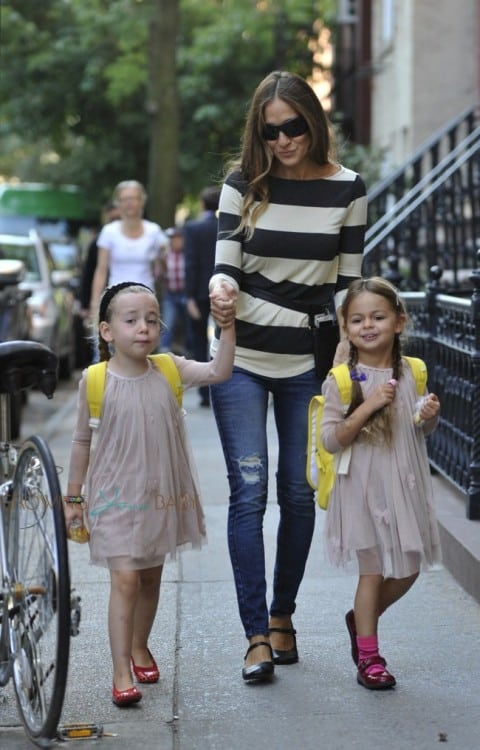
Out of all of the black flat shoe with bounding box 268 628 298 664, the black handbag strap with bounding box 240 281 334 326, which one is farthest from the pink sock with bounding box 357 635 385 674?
the black handbag strap with bounding box 240 281 334 326

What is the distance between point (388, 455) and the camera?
4750 mm

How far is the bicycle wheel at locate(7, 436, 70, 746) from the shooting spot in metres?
3.96

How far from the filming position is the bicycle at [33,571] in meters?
3.97

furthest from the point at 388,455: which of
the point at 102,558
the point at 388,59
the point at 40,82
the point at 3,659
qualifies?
the point at 40,82

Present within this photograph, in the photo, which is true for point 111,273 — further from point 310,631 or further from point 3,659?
point 3,659

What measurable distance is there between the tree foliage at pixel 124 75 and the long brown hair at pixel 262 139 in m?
19.7

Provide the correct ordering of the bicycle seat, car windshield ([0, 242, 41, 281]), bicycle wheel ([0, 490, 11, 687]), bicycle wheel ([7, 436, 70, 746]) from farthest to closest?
car windshield ([0, 242, 41, 281])
the bicycle seat
bicycle wheel ([0, 490, 11, 687])
bicycle wheel ([7, 436, 70, 746])

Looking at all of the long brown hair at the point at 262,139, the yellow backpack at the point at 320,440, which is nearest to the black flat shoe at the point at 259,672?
the yellow backpack at the point at 320,440

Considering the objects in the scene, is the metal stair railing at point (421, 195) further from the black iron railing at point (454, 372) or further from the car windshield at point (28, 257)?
the car windshield at point (28, 257)

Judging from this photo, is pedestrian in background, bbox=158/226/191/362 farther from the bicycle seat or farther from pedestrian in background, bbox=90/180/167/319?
the bicycle seat

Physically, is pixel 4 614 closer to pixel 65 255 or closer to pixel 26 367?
pixel 26 367

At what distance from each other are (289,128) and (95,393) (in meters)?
1.08

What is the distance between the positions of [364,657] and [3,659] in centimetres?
116

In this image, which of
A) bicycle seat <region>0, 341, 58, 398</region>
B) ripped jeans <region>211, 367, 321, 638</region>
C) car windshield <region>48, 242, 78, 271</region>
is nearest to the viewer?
A: bicycle seat <region>0, 341, 58, 398</region>
